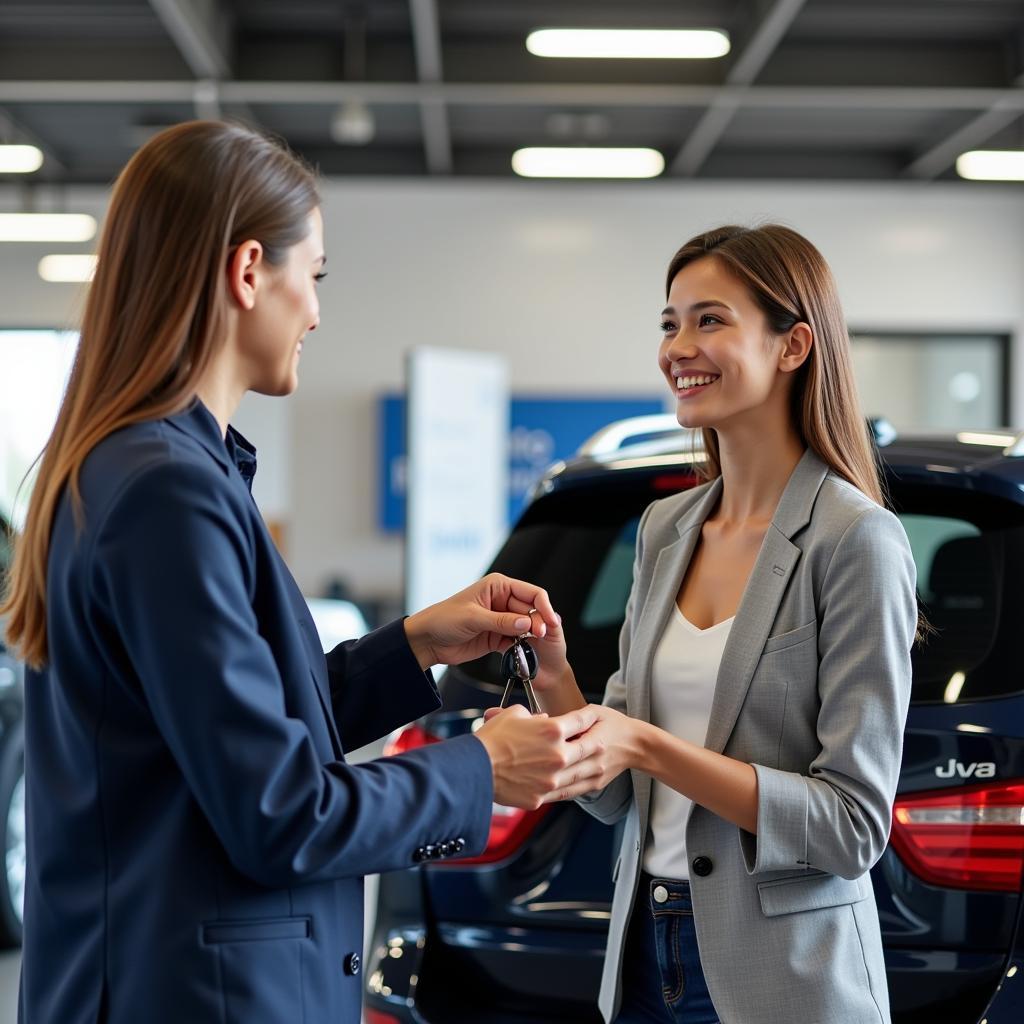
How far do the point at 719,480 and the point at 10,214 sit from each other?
876 cm

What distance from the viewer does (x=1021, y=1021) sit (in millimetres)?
1689

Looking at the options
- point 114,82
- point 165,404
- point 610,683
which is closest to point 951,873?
point 610,683

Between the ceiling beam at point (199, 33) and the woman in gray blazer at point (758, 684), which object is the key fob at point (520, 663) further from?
the ceiling beam at point (199, 33)

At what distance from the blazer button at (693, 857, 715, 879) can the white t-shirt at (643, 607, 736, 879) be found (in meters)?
0.04

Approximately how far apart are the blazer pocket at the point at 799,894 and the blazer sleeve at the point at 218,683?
0.54 meters

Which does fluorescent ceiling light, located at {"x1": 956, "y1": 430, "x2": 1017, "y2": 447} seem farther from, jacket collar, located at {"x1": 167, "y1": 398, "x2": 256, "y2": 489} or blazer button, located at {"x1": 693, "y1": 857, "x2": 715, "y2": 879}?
jacket collar, located at {"x1": 167, "y1": 398, "x2": 256, "y2": 489}

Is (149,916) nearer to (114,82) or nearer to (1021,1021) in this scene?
(1021,1021)

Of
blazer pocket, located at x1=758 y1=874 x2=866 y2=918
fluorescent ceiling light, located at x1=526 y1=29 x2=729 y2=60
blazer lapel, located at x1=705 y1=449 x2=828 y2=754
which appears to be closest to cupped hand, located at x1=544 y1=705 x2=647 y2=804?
blazer lapel, located at x1=705 y1=449 x2=828 y2=754

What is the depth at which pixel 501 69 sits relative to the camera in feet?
24.0

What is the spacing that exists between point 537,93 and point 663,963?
21.0 ft

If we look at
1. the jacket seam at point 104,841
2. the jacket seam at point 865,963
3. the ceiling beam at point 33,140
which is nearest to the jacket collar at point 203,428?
the jacket seam at point 104,841

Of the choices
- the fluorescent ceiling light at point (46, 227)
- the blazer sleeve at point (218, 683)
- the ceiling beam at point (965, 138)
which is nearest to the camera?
the blazer sleeve at point (218, 683)

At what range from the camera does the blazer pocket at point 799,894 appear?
149 centimetres

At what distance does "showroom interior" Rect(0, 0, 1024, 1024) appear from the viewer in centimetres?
698
